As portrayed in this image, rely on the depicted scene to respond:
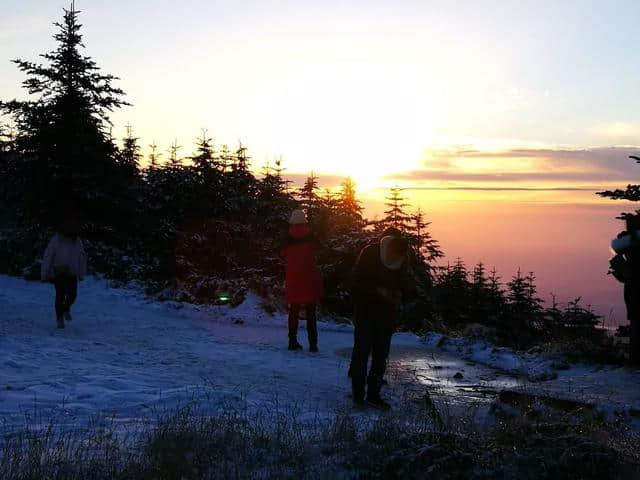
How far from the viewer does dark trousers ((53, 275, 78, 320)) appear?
11.1 metres

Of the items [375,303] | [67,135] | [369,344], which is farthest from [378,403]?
[67,135]

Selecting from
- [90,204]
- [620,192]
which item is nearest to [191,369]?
[620,192]

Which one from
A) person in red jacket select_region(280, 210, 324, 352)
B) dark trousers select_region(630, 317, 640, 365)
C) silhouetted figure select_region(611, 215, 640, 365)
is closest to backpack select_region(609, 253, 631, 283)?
silhouetted figure select_region(611, 215, 640, 365)

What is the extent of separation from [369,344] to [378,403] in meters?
0.69

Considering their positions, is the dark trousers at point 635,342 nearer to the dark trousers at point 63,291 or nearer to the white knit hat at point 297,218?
the white knit hat at point 297,218

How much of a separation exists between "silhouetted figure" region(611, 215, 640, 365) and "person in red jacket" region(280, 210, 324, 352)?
4.97 meters

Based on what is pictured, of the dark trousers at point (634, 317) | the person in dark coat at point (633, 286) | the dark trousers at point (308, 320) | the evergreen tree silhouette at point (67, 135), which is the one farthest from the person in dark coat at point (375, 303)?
the evergreen tree silhouette at point (67, 135)

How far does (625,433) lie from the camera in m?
5.22

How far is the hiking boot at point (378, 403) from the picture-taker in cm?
644

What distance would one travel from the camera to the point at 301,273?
10.3 metres

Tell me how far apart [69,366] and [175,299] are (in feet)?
30.0

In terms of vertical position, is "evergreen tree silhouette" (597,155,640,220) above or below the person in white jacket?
above

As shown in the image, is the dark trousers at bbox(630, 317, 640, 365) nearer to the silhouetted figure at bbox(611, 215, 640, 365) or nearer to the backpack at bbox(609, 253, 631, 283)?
the silhouetted figure at bbox(611, 215, 640, 365)

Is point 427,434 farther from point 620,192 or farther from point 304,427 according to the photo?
point 620,192
